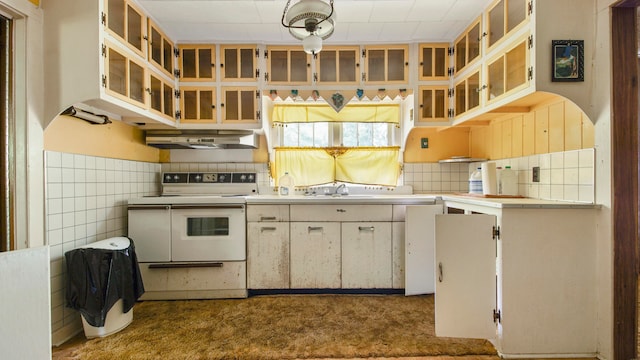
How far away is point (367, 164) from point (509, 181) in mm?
1344

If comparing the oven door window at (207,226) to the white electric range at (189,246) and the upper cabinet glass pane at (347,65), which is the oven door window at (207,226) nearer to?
the white electric range at (189,246)

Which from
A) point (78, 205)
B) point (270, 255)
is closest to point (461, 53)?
point (270, 255)

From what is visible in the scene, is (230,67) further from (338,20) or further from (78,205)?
(78,205)

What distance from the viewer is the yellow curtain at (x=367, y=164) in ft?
10.6

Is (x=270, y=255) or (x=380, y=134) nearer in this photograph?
(x=270, y=255)

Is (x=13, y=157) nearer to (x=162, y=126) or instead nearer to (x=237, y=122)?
(x=162, y=126)

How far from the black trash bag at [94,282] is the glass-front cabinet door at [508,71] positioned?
9.69 feet

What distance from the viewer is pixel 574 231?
5.77 ft

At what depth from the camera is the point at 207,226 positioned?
2.59 m

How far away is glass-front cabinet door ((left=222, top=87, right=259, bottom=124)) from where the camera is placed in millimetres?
2854

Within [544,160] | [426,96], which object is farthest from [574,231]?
[426,96]

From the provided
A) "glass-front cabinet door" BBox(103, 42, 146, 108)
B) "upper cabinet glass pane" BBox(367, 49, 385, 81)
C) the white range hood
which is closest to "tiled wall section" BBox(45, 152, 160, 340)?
the white range hood

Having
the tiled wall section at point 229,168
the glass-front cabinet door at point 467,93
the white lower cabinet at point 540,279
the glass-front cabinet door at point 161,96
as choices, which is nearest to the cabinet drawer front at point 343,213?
the tiled wall section at point 229,168

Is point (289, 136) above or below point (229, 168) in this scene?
above
